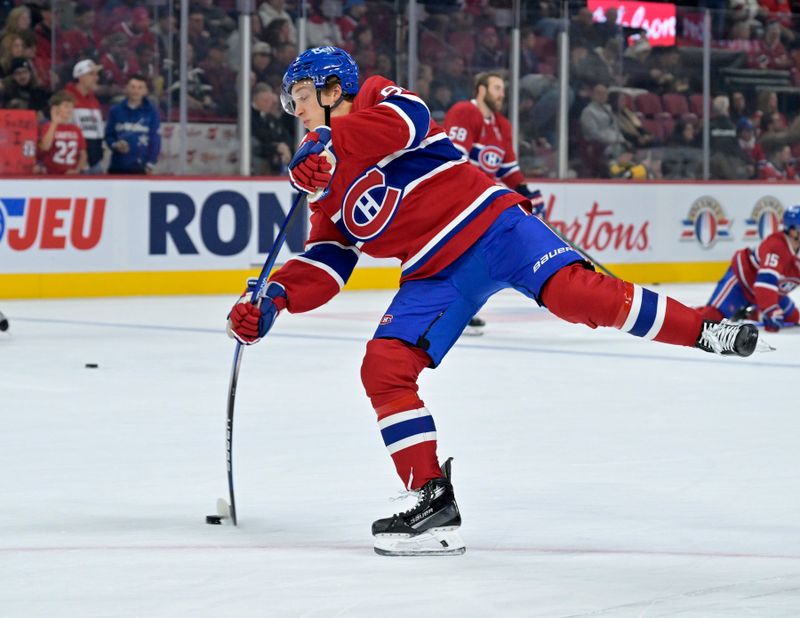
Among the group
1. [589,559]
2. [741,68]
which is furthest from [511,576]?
[741,68]

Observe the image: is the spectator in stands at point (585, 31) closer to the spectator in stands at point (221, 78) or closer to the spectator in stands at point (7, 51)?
the spectator in stands at point (221, 78)

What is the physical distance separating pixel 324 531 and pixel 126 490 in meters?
0.76

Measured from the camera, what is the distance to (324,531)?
11.8 feet

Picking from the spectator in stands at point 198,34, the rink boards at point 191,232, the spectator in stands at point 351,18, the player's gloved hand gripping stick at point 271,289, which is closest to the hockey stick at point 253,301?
the player's gloved hand gripping stick at point 271,289

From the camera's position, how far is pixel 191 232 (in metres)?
11.7

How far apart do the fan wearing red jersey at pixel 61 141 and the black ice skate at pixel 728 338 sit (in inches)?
326

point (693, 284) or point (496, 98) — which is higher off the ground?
point (496, 98)

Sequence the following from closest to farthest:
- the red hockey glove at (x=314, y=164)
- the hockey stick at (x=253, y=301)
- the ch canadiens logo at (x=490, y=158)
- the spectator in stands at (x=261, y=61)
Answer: the red hockey glove at (x=314, y=164) < the hockey stick at (x=253, y=301) < the ch canadiens logo at (x=490, y=158) < the spectator in stands at (x=261, y=61)

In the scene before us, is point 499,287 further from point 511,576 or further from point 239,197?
point 239,197

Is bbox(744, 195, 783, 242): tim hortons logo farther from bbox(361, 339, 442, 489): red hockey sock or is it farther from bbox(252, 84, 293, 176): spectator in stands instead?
bbox(361, 339, 442, 489): red hockey sock

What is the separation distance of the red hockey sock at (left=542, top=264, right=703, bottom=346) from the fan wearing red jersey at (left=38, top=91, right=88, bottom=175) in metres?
8.14

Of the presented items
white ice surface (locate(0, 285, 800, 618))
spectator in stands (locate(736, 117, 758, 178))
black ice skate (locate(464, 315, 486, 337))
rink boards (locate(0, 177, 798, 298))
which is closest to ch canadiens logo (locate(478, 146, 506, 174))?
black ice skate (locate(464, 315, 486, 337))

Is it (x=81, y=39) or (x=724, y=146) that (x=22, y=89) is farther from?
(x=724, y=146)

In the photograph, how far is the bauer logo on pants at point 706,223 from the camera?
1427 centimetres
